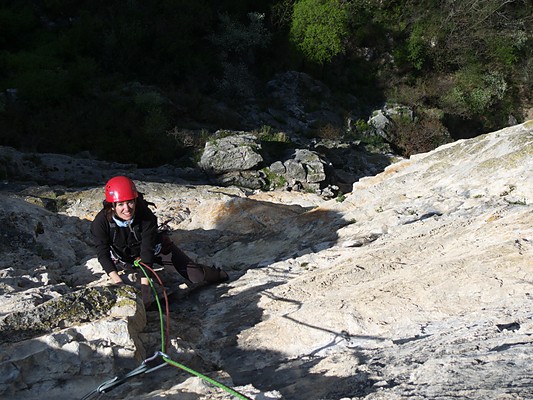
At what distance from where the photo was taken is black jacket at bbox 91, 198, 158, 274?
5.63m

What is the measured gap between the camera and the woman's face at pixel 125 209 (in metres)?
5.43

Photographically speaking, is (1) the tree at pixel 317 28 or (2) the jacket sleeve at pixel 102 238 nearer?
(2) the jacket sleeve at pixel 102 238

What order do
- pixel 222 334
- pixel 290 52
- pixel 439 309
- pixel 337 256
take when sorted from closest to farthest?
pixel 439 309
pixel 222 334
pixel 337 256
pixel 290 52

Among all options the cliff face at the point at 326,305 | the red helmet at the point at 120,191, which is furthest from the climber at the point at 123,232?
the cliff face at the point at 326,305

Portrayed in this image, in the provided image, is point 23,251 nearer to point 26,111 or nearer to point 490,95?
point 26,111

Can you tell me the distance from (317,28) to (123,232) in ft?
79.4

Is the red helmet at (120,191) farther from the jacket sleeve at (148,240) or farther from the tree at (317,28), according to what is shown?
the tree at (317,28)

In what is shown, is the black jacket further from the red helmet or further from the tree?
the tree

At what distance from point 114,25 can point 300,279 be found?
76.3ft

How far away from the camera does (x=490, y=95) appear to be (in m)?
29.3

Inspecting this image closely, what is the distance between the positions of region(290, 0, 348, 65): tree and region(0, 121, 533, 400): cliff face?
20.4 meters

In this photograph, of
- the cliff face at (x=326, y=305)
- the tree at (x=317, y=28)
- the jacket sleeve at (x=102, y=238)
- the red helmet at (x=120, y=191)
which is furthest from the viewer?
the tree at (x=317, y=28)

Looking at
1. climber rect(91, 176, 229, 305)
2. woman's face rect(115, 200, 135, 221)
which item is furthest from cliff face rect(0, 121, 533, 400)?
woman's face rect(115, 200, 135, 221)

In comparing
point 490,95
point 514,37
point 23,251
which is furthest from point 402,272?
point 514,37
